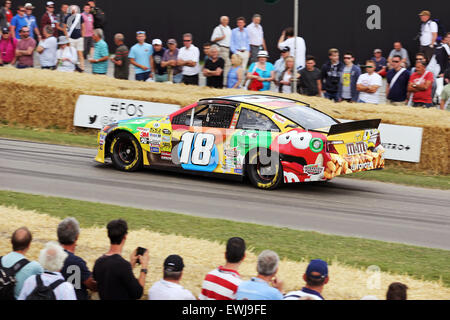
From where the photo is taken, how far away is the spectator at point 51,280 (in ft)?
19.6

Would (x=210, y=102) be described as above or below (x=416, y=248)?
above

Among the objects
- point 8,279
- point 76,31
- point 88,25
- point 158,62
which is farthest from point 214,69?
point 8,279

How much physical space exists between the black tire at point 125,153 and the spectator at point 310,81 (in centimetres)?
536

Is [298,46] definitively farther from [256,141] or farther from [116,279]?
[116,279]

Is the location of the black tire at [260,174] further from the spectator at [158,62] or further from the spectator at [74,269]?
the spectator at [158,62]

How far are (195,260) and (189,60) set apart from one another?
456 inches

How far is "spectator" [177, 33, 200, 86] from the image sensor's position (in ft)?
61.4

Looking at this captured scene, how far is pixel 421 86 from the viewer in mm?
16703

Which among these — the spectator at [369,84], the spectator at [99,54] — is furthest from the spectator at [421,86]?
the spectator at [99,54]

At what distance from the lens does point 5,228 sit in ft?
28.5

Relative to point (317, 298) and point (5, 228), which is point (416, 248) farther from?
point (5, 228)

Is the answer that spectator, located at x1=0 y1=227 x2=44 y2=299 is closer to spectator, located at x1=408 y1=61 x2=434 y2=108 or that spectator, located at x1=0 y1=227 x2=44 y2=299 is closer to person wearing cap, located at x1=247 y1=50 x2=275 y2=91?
person wearing cap, located at x1=247 y1=50 x2=275 y2=91
